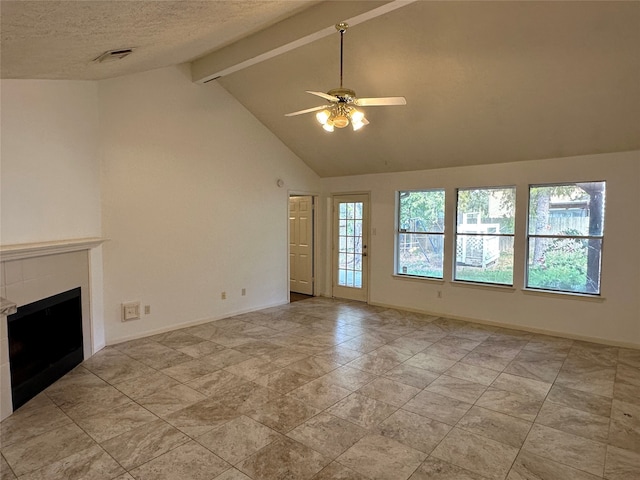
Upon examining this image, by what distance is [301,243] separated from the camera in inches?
293

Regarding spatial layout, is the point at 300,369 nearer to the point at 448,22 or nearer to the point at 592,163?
the point at 448,22

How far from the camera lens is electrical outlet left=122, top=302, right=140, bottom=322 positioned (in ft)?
14.8

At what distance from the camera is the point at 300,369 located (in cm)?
374

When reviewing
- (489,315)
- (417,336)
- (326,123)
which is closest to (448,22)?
(326,123)

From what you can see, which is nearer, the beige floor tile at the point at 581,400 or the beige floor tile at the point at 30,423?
the beige floor tile at the point at 30,423

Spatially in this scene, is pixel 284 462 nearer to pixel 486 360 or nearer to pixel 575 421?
pixel 575 421

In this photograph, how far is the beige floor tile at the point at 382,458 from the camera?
87.9 inches

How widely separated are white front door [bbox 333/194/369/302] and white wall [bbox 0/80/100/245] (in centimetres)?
406

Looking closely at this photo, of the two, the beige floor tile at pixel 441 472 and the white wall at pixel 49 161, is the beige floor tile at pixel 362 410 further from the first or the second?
the white wall at pixel 49 161

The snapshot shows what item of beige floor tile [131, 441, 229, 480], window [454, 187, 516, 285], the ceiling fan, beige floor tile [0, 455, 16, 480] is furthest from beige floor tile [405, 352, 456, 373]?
beige floor tile [0, 455, 16, 480]

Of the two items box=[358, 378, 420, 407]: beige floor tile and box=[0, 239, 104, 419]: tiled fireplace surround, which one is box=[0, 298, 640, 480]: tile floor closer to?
box=[358, 378, 420, 407]: beige floor tile

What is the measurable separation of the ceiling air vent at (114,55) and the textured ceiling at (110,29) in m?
0.07

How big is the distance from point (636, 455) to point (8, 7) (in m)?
4.25

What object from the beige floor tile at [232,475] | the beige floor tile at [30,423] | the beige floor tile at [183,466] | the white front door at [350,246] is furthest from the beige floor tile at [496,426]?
the white front door at [350,246]
